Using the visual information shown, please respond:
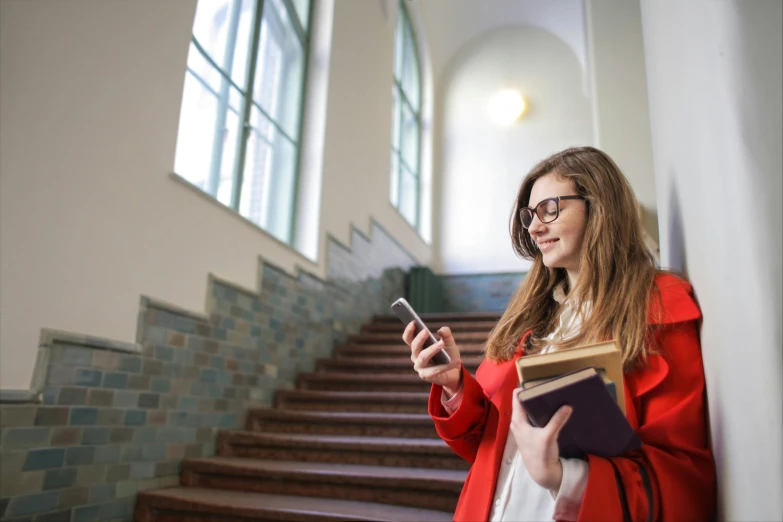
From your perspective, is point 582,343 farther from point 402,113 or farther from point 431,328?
point 402,113

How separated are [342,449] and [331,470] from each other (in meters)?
0.36

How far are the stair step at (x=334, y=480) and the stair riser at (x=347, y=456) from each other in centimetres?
7

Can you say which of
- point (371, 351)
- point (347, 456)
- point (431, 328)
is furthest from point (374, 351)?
point (347, 456)

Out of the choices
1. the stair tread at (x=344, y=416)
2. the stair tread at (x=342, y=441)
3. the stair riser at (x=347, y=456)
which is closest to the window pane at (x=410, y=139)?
the stair tread at (x=344, y=416)

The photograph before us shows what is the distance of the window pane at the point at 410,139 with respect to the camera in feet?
30.1

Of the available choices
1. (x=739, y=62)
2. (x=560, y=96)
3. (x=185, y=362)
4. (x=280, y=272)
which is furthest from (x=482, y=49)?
(x=739, y=62)

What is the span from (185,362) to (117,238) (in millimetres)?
917

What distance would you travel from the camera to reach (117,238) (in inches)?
122

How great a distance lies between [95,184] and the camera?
2980 mm

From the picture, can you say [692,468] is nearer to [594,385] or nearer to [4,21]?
[594,385]

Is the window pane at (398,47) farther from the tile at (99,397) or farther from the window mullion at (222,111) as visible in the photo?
the tile at (99,397)

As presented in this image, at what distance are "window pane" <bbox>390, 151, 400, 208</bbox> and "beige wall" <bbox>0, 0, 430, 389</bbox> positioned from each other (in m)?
4.16

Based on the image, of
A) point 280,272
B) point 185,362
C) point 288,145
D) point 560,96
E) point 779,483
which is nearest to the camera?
point 779,483

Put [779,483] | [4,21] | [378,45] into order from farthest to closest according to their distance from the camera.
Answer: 1. [378,45]
2. [4,21]
3. [779,483]
